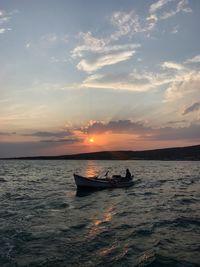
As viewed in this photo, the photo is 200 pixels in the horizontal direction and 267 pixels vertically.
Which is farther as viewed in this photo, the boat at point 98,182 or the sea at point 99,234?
the boat at point 98,182

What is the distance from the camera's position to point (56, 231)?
21.1 meters

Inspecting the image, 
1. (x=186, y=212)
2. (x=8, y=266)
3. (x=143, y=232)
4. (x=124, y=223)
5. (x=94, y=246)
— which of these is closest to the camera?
(x=8, y=266)

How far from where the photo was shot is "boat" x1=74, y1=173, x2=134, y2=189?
45.6m

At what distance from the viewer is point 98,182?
46781 mm

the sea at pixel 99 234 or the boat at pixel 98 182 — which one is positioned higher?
the boat at pixel 98 182

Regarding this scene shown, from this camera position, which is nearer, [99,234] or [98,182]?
[99,234]

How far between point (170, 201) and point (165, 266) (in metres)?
20.6

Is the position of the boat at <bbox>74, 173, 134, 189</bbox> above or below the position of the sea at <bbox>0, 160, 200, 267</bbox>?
above

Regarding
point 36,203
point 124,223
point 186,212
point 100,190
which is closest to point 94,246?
point 124,223

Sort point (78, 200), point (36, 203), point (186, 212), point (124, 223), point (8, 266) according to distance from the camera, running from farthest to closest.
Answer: point (78, 200)
point (36, 203)
point (186, 212)
point (124, 223)
point (8, 266)

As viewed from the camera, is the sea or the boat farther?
the boat

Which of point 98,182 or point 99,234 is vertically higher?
point 98,182

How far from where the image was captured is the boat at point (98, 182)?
45.6m

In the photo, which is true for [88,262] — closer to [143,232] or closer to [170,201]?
[143,232]
